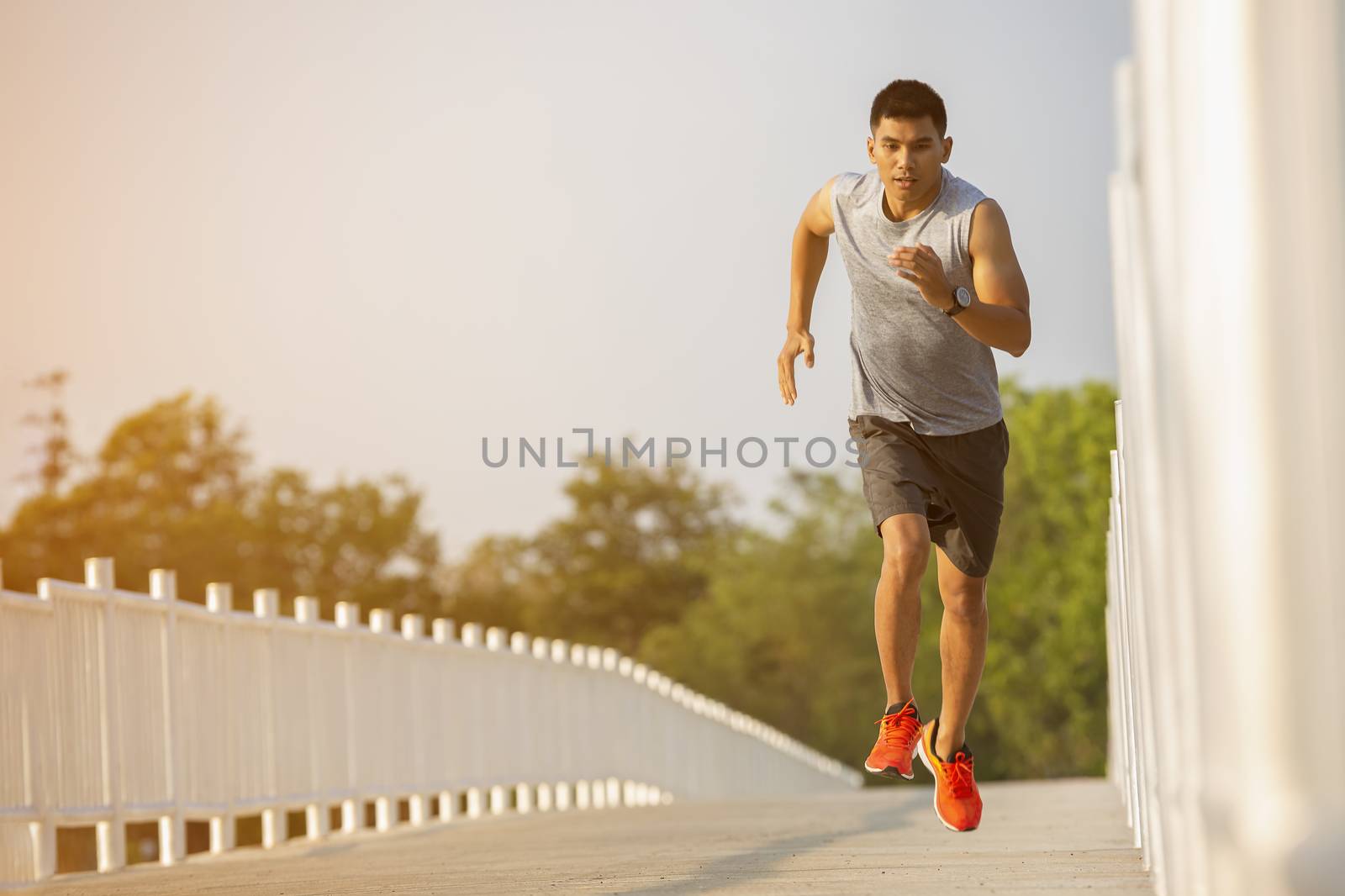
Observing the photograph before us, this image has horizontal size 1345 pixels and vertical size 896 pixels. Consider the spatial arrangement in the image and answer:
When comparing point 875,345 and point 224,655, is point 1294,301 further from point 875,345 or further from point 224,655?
point 224,655

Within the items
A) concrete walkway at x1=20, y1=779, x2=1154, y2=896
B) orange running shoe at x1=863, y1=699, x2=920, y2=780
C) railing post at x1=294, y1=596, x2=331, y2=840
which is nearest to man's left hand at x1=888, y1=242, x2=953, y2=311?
orange running shoe at x1=863, y1=699, x2=920, y2=780

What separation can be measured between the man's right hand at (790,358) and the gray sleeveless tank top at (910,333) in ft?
0.60

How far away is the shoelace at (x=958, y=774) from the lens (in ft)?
19.7

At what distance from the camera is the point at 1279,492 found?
1.70 meters

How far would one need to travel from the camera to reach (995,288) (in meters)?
5.53

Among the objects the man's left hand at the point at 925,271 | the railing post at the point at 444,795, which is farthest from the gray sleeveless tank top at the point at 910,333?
the railing post at the point at 444,795

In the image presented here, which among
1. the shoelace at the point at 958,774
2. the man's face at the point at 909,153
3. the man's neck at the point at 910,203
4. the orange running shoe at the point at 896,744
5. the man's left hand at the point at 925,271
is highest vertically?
the man's face at the point at 909,153

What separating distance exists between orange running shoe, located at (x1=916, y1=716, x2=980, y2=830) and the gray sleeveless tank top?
98 centimetres

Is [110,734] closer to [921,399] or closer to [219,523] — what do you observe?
[921,399]

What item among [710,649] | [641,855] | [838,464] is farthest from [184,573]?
[641,855]

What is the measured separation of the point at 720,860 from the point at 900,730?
721mm

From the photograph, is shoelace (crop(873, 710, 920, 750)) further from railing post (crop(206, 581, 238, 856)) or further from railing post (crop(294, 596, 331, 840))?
railing post (crop(294, 596, 331, 840))

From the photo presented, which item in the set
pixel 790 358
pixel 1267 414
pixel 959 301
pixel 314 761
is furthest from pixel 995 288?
pixel 314 761

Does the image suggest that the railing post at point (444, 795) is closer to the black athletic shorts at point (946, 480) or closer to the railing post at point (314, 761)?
the railing post at point (314, 761)
